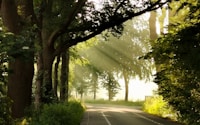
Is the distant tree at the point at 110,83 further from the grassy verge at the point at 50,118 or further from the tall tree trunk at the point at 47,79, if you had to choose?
the grassy verge at the point at 50,118

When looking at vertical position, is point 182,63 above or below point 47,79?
above

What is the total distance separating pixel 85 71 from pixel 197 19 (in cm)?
7092

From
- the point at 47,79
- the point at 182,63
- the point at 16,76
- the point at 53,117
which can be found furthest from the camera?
the point at 47,79

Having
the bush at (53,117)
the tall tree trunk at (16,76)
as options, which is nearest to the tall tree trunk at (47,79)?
the tall tree trunk at (16,76)

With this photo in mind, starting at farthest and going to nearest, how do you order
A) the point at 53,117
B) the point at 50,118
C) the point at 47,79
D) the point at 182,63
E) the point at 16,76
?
the point at 47,79 < the point at 182,63 < the point at 16,76 < the point at 53,117 < the point at 50,118

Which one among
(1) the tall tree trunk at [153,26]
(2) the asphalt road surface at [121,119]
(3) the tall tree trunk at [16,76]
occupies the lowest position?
(2) the asphalt road surface at [121,119]

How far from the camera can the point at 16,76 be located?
16969mm

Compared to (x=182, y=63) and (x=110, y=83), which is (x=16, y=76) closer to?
(x=182, y=63)

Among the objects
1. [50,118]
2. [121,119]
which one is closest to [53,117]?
[50,118]

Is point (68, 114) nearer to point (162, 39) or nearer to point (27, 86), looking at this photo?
point (27, 86)

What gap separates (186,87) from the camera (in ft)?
63.4

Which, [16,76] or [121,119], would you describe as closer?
[16,76]

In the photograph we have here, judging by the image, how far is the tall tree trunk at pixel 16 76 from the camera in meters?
16.2

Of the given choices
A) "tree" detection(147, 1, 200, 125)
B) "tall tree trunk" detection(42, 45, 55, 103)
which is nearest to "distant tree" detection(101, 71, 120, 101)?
"tall tree trunk" detection(42, 45, 55, 103)
